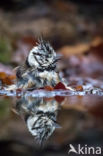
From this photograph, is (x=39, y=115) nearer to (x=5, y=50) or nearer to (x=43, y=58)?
(x=43, y=58)

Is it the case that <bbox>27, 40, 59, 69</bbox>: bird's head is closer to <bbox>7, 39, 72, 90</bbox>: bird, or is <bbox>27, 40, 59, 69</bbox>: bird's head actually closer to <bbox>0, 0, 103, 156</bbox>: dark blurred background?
<bbox>7, 39, 72, 90</bbox>: bird

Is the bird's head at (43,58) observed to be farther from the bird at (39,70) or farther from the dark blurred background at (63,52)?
the dark blurred background at (63,52)

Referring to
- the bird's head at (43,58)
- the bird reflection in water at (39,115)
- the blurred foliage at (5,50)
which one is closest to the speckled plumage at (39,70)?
the bird's head at (43,58)

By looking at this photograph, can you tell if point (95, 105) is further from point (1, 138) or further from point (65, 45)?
point (65, 45)

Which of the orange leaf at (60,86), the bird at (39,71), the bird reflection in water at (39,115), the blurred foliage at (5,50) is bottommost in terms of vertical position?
the bird reflection in water at (39,115)

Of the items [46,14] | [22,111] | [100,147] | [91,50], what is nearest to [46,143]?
[100,147]

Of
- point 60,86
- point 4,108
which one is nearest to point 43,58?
point 60,86
